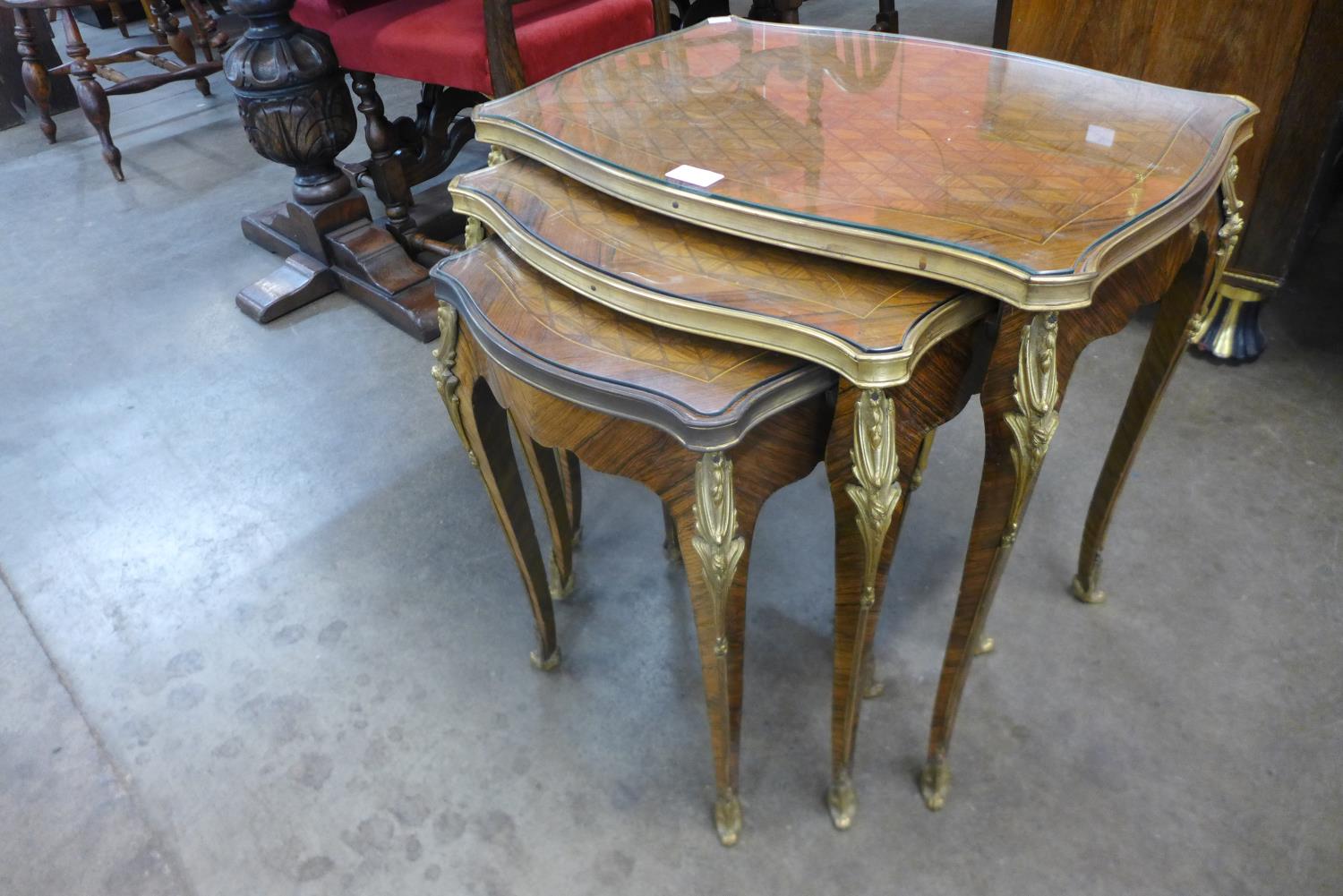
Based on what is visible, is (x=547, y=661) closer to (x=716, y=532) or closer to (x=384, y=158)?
(x=716, y=532)

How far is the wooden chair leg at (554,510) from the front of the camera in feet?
4.65

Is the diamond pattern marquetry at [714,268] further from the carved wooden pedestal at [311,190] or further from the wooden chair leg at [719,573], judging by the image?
the carved wooden pedestal at [311,190]

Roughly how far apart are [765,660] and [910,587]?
11.6 inches

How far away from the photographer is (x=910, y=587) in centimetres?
158

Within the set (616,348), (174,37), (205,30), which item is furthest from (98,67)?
(616,348)

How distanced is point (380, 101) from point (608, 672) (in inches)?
69.1

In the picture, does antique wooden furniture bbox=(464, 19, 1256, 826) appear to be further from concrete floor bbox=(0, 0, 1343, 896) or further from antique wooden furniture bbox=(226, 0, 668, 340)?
antique wooden furniture bbox=(226, 0, 668, 340)

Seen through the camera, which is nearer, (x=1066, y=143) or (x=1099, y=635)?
(x=1066, y=143)

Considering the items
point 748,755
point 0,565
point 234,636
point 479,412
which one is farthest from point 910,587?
point 0,565

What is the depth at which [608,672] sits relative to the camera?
1.50m

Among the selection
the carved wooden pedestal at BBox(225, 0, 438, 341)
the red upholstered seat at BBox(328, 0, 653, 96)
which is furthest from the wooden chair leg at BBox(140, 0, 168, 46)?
the red upholstered seat at BBox(328, 0, 653, 96)

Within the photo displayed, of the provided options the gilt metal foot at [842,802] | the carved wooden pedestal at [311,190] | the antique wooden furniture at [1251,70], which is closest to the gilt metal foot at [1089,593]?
the gilt metal foot at [842,802]

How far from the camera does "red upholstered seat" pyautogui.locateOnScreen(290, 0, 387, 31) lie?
234 centimetres

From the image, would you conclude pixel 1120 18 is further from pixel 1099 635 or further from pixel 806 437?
pixel 806 437
